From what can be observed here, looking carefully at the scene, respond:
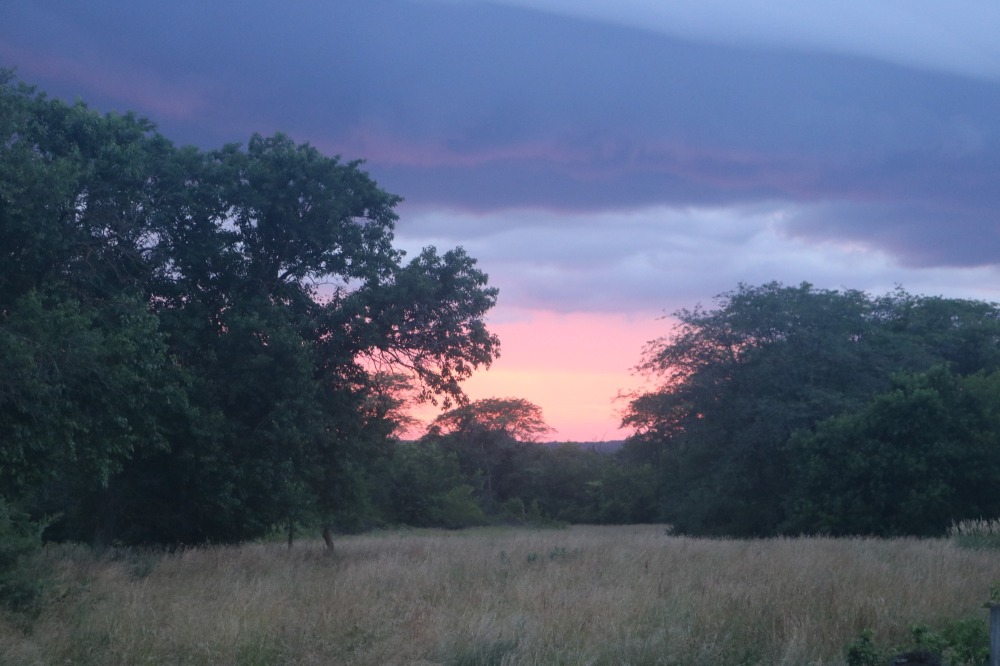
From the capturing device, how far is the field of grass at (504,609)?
8.55 meters

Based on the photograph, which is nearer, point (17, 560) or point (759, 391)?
point (17, 560)

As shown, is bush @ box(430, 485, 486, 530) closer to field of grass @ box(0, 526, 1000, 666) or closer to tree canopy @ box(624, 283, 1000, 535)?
tree canopy @ box(624, 283, 1000, 535)

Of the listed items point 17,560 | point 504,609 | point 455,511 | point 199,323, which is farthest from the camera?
point 455,511

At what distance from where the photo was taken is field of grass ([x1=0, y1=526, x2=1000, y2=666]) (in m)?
8.55

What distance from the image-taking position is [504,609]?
405 inches

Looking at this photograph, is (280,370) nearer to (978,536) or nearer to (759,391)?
(978,536)

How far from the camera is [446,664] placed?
836 cm

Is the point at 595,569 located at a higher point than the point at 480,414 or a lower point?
lower

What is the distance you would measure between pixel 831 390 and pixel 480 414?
36417 millimetres

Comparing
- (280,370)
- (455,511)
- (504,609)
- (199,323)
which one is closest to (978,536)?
(504,609)

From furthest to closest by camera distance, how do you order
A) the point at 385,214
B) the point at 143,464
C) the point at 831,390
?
the point at 831,390
the point at 385,214
the point at 143,464

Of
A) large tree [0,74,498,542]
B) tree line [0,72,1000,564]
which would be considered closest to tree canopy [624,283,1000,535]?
tree line [0,72,1000,564]

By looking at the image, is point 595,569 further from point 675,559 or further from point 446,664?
point 446,664

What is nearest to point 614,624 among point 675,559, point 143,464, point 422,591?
point 422,591
